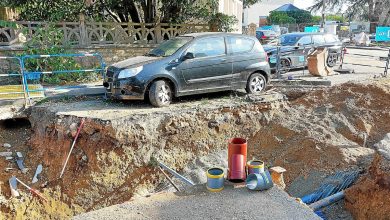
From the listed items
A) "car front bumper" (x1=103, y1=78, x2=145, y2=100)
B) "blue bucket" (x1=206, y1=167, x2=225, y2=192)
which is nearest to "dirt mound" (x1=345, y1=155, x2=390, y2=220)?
"blue bucket" (x1=206, y1=167, x2=225, y2=192)

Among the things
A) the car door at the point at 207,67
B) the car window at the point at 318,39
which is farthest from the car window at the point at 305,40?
the car door at the point at 207,67

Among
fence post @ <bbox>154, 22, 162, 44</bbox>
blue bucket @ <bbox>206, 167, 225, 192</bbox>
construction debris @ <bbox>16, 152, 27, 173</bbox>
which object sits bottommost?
construction debris @ <bbox>16, 152, 27, 173</bbox>

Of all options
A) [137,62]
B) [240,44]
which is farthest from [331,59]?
[137,62]

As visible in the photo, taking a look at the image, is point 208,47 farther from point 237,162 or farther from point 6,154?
point 6,154

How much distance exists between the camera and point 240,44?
933cm

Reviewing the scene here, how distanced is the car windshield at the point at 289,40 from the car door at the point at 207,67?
6.70 meters

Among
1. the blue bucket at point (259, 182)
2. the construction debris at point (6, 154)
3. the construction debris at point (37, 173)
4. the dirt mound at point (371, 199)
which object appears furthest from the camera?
the construction debris at point (6, 154)

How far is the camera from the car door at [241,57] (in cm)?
→ 920

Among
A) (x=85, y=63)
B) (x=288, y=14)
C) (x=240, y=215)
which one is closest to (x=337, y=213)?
(x=240, y=215)

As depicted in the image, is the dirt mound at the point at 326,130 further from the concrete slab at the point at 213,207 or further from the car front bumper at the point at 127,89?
the concrete slab at the point at 213,207

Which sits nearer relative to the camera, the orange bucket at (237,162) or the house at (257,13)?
the orange bucket at (237,162)

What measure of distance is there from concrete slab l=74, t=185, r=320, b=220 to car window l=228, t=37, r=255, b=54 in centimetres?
513

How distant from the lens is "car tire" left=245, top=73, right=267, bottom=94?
31.7ft

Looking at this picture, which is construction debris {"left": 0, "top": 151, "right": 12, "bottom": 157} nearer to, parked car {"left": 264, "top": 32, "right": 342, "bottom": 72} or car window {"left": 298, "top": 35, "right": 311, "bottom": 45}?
parked car {"left": 264, "top": 32, "right": 342, "bottom": 72}
